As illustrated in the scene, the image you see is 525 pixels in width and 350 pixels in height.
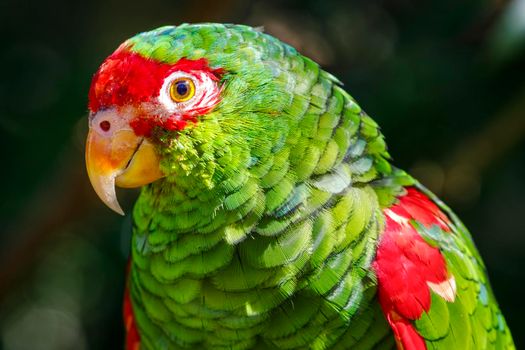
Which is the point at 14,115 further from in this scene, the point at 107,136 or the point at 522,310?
the point at 522,310

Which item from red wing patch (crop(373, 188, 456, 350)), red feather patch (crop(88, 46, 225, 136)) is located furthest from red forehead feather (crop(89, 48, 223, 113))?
red wing patch (crop(373, 188, 456, 350))

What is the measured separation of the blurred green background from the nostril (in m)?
1.08

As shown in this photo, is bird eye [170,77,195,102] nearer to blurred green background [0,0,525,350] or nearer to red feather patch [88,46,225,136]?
red feather patch [88,46,225,136]

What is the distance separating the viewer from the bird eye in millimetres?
1211

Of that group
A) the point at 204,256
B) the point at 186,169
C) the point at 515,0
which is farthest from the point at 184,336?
the point at 515,0

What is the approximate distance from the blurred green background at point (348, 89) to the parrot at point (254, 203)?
1036 millimetres

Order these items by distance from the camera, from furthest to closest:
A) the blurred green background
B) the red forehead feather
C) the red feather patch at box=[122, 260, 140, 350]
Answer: the blurred green background, the red feather patch at box=[122, 260, 140, 350], the red forehead feather

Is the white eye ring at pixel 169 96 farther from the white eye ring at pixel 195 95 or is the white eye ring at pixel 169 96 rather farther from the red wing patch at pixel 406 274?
the red wing patch at pixel 406 274

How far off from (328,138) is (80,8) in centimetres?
230

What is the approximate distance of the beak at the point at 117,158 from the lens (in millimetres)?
1216

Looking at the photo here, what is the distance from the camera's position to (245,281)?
4.14 feet

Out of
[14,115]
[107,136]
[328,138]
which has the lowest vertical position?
[14,115]

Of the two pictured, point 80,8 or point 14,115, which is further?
point 80,8

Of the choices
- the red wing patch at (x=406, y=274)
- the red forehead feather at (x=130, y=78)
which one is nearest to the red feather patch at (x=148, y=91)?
the red forehead feather at (x=130, y=78)
